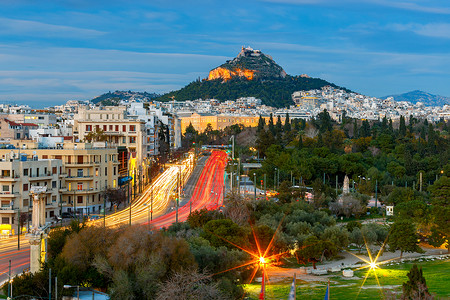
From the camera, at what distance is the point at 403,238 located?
34.6m

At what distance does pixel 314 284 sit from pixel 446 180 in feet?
75.9

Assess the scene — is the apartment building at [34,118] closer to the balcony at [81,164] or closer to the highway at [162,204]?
the highway at [162,204]

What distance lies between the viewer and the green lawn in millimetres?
25422

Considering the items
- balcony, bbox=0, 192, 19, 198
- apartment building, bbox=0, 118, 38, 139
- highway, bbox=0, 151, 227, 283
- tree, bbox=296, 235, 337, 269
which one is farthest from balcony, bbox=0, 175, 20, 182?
apartment building, bbox=0, 118, 38, 139

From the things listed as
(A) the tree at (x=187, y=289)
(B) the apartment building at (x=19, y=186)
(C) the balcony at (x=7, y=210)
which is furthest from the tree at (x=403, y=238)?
(C) the balcony at (x=7, y=210)


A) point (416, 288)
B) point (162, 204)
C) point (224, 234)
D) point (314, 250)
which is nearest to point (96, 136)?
point (162, 204)

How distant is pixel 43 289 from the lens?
22.1 meters

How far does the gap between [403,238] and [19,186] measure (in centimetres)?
2445

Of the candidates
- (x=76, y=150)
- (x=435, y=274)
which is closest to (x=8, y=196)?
(x=76, y=150)

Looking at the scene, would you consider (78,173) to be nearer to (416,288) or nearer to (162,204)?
(162,204)

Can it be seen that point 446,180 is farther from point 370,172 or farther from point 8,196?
point 8,196

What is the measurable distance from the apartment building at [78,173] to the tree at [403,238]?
22466mm

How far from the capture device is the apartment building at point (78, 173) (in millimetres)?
44781

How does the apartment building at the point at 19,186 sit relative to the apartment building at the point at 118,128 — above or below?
below
